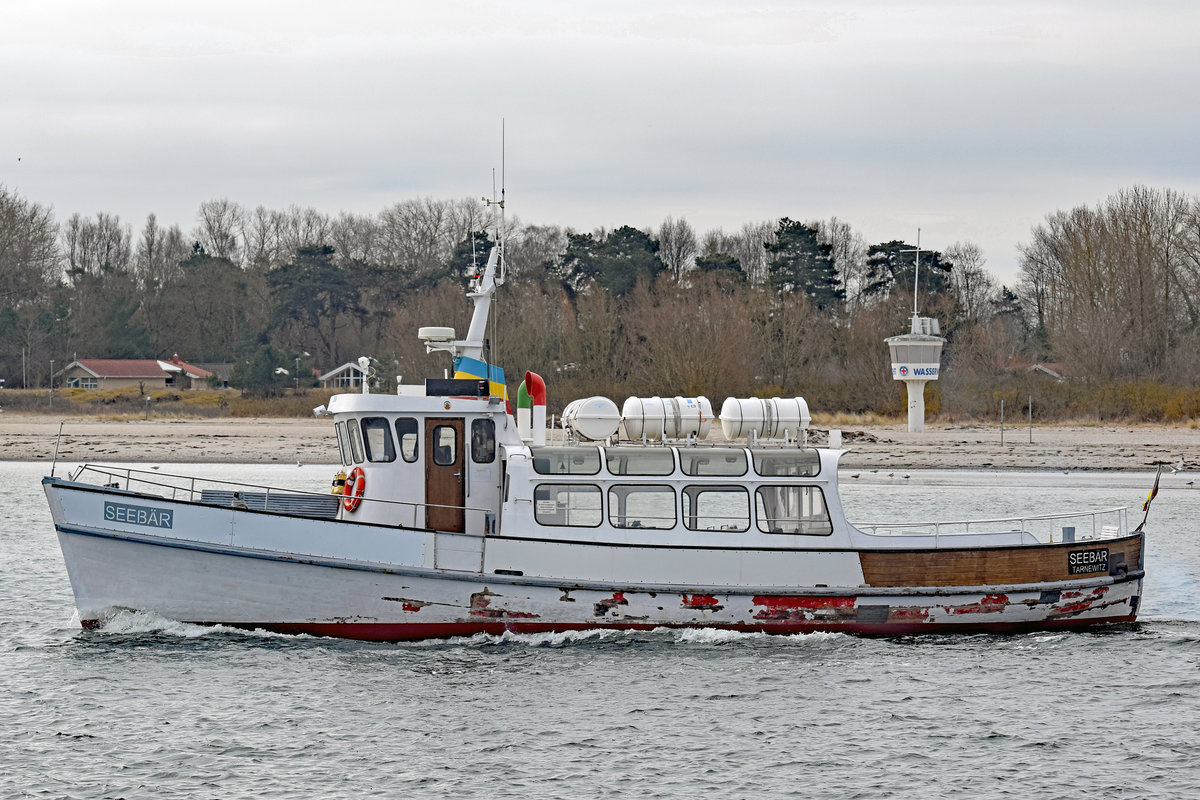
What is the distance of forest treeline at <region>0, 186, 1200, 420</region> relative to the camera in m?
56.7

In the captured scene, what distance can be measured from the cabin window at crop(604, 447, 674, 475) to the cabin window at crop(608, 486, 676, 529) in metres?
0.20

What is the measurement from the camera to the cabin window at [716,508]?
16.3m

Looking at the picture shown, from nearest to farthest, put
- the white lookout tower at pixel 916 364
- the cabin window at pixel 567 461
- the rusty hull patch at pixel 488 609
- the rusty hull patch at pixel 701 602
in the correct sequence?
the rusty hull patch at pixel 488 609, the rusty hull patch at pixel 701 602, the cabin window at pixel 567 461, the white lookout tower at pixel 916 364

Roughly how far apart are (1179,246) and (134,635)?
198 ft

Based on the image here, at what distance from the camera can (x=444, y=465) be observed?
16453 mm

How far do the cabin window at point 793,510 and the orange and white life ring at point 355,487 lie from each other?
194 inches

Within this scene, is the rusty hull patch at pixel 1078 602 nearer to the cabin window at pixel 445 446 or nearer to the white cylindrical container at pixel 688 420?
the white cylindrical container at pixel 688 420

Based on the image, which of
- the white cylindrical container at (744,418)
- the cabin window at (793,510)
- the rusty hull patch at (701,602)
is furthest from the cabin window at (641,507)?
the white cylindrical container at (744,418)

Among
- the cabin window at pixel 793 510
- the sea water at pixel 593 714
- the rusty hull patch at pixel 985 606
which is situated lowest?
the sea water at pixel 593 714

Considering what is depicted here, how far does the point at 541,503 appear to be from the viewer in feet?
53.0

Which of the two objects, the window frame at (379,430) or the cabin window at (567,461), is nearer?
the cabin window at (567,461)

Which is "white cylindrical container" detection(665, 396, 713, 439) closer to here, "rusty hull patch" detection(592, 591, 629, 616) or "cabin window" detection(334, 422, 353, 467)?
"rusty hull patch" detection(592, 591, 629, 616)

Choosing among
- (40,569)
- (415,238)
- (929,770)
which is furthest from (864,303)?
(929,770)

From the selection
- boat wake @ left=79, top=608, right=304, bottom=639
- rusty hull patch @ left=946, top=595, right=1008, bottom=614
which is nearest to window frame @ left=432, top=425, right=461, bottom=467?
boat wake @ left=79, top=608, right=304, bottom=639
